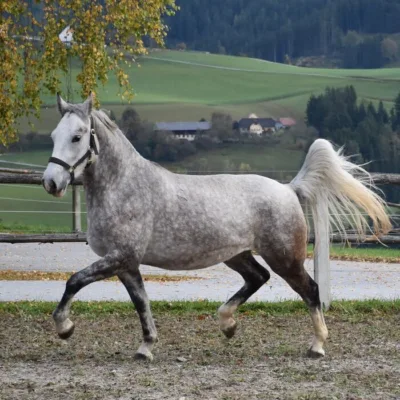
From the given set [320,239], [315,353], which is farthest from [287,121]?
[315,353]

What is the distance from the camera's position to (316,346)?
7.71 metres

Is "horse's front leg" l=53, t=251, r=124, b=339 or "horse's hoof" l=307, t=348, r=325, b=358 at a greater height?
"horse's front leg" l=53, t=251, r=124, b=339

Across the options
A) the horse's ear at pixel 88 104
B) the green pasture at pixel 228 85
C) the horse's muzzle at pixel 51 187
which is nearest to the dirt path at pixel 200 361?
the horse's muzzle at pixel 51 187

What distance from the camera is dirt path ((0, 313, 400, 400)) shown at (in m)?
6.30

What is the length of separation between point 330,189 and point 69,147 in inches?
90.6

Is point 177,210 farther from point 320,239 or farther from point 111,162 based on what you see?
point 320,239

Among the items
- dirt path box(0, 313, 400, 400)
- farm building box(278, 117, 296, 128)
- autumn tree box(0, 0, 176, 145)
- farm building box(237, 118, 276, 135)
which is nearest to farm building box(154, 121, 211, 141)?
farm building box(237, 118, 276, 135)

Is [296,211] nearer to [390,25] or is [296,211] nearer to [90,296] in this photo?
[90,296]

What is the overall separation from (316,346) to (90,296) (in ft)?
13.9

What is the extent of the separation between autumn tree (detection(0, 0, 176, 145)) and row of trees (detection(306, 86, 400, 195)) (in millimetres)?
45352

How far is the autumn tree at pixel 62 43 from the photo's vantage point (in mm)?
15125

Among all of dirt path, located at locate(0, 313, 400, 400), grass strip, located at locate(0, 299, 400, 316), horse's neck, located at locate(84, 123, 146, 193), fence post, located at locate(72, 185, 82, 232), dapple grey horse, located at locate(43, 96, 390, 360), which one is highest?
horse's neck, located at locate(84, 123, 146, 193)

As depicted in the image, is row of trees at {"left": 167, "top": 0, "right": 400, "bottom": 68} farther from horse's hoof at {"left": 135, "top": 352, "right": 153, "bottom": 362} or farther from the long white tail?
horse's hoof at {"left": 135, "top": 352, "right": 153, "bottom": 362}

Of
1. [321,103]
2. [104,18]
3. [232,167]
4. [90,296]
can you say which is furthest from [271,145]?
[90,296]
